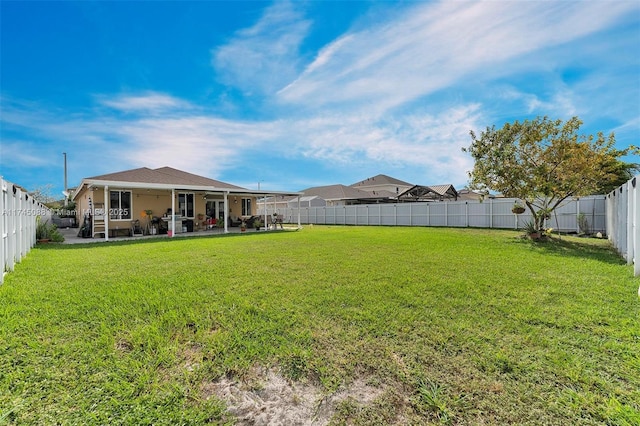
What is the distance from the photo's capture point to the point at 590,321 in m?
3.62

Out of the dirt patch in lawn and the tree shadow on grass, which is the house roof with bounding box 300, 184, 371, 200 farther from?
the dirt patch in lawn

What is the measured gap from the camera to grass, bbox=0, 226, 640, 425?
2.34 m

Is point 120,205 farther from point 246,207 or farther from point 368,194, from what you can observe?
point 368,194

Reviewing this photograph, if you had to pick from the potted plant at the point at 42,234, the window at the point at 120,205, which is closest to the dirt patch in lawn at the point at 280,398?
the potted plant at the point at 42,234

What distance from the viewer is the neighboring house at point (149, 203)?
44.6 feet

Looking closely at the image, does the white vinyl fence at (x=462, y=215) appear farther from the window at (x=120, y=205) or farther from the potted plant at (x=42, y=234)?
the potted plant at (x=42, y=234)

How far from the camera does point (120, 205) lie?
1450 cm

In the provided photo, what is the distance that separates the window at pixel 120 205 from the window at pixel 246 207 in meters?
7.48

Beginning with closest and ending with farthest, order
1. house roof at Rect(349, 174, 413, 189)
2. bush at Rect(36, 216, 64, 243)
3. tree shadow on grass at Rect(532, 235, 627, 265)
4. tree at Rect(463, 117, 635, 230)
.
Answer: tree shadow on grass at Rect(532, 235, 627, 265) < tree at Rect(463, 117, 635, 230) < bush at Rect(36, 216, 64, 243) < house roof at Rect(349, 174, 413, 189)

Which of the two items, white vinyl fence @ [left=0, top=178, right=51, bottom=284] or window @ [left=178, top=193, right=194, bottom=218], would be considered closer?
white vinyl fence @ [left=0, top=178, right=51, bottom=284]

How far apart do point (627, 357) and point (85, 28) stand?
555 inches

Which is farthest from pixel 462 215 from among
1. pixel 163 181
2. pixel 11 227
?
pixel 11 227

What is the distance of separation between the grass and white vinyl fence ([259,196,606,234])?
1072 cm

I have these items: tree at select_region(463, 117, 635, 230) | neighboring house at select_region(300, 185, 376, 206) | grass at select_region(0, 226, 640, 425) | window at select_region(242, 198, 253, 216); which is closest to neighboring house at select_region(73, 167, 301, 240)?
window at select_region(242, 198, 253, 216)
